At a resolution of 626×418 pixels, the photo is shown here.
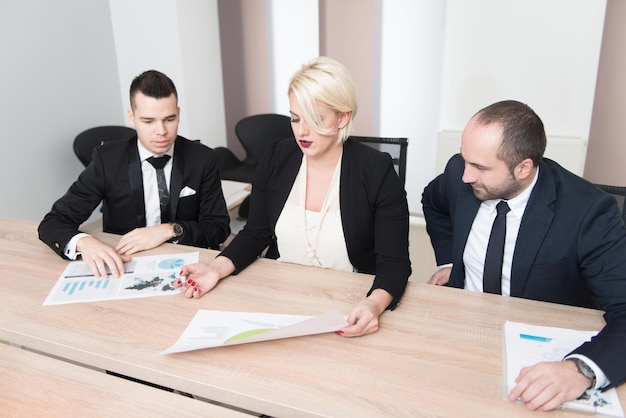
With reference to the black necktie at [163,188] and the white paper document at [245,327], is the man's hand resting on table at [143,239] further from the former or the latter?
the white paper document at [245,327]

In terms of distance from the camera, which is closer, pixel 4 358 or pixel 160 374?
pixel 160 374

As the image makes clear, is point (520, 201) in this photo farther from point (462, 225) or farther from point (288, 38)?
point (288, 38)

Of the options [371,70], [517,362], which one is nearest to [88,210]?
[517,362]

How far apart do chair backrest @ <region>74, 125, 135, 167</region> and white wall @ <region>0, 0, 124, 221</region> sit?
0.25 meters

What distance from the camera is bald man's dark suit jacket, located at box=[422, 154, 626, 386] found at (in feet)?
4.42

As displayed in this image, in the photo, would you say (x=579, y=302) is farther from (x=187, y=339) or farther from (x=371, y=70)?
(x=371, y=70)

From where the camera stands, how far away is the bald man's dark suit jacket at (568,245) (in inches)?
53.1

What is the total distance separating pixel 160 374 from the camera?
1177 mm

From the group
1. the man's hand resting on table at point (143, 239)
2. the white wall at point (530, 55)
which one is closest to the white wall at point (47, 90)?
the man's hand resting on table at point (143, 239)

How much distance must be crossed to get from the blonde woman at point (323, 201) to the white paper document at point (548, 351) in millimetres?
357

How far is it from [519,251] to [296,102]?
2.76 feet

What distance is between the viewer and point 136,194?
212 cm

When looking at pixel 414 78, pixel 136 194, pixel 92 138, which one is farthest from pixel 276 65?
pixel 136 194

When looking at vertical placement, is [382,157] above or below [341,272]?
above
